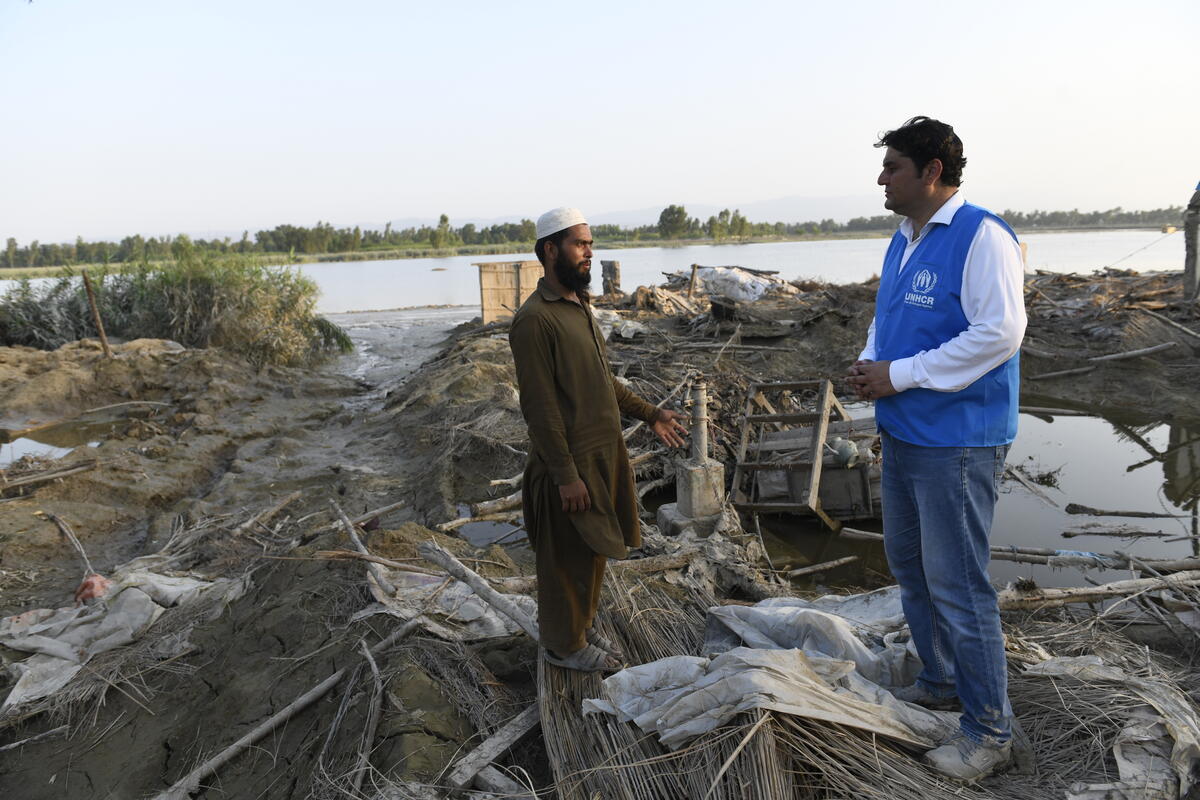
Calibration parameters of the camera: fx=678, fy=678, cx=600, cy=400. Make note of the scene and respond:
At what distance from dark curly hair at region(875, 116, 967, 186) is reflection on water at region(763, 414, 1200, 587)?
440 cm

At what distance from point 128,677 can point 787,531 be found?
225 inches

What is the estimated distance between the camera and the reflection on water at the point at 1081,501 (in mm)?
6168

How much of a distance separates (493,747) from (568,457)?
1137 mm

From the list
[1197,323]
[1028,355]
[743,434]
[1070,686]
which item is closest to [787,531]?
[743,434]

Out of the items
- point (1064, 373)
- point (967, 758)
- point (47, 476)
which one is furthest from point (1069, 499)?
point (47, 476)

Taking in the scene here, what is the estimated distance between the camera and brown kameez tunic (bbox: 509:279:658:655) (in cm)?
250

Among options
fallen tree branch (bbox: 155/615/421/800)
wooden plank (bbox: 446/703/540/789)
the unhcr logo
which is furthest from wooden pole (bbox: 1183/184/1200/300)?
fallen tree branch (bbox: 155/615/421/800)

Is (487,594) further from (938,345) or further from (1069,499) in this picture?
(1069,499)

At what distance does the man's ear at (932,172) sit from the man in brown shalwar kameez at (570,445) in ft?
3.87

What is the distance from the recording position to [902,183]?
2.19 meters

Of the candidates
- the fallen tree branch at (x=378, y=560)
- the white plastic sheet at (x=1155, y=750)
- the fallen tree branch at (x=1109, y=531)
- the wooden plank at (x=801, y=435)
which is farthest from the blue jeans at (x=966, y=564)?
the wooden plank at (x=801, y=435)

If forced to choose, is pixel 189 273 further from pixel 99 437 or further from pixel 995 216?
pixel 995 216

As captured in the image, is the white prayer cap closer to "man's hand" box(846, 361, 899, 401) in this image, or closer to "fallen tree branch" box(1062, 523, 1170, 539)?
"man's hand" box(846, 361, 899, 401)

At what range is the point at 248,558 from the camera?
5.10 meters
